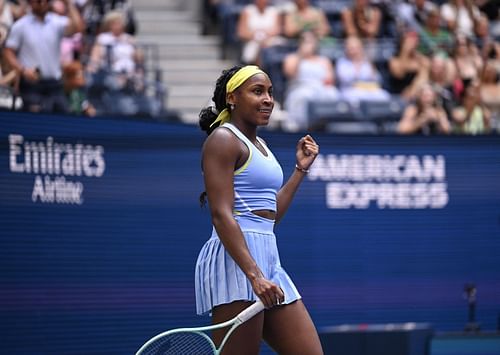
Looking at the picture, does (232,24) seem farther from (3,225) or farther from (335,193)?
(3,225)

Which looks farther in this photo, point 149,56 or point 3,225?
point 149,56

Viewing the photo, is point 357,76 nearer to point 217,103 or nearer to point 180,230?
point 180,230

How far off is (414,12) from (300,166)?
27.5 ft

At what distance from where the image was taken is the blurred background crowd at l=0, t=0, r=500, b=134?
957 centimetres

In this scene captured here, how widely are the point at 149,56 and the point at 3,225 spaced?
17.6 feet

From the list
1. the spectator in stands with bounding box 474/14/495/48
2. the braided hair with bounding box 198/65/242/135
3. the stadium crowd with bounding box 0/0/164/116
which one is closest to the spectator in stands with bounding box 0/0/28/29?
the stadium crowd with bounding box 0/0/164/116

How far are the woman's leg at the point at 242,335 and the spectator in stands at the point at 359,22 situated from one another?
779 cm

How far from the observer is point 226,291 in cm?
490

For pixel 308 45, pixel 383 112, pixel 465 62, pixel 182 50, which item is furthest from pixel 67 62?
pixel 465 62

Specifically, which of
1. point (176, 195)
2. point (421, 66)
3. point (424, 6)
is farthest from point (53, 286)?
point (424, 6)

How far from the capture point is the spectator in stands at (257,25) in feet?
39.1

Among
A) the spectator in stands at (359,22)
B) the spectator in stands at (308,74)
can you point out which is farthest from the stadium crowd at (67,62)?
the spectator in stands at (359,22)

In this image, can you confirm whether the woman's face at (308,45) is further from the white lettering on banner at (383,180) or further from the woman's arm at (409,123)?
the white lettering on banner at (383,180)

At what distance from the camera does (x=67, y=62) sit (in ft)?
32.2
